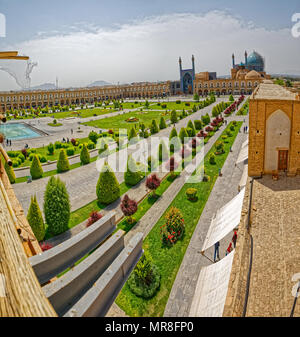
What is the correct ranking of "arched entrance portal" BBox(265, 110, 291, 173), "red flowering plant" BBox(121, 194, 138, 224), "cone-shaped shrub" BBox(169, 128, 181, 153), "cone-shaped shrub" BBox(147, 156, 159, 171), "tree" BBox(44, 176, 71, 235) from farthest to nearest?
"cone-shaped shrub" BBox(169, 128, 181, 153) → "cone-shaped shrub" BBox(147, 156, 159, 171) → "arched entrance portal" BBox(265, 110, 291, 173) → "red flowering plant" BBox(121, 194, 138, 224) → "tree" BBox(44, 176, 71, 235)

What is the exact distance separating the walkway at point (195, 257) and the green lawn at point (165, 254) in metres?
0.15

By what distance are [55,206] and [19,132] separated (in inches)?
1067

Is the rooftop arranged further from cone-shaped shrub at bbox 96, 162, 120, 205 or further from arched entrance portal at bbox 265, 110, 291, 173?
cone-shaped shrub at bbox 96, 162, 120, 205

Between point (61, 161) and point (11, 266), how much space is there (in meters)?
16.0

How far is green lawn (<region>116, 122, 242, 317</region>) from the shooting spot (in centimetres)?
620

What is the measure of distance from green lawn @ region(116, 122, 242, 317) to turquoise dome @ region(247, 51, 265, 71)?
2402 inches

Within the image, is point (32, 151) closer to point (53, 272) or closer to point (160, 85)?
point (53, 272)

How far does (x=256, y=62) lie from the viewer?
64.2 meters

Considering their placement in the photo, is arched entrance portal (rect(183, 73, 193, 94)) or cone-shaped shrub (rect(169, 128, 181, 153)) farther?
arched entrance portal (rect(183, 73, 193, 94))

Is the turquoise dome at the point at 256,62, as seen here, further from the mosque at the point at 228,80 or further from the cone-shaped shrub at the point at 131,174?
the cone-shaped shrub at the point at 131,174

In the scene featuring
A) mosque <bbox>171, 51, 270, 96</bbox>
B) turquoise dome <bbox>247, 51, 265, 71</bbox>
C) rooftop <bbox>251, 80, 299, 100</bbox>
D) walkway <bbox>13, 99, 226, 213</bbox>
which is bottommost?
walkway <bbox>13, 99, 226, 213</bbox>

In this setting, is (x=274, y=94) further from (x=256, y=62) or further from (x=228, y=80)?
(x=256, y=62)

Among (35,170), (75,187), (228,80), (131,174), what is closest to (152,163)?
(131,174)

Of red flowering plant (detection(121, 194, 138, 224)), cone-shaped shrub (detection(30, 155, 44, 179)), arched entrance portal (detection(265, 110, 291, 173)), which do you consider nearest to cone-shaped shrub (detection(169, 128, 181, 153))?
cone-shaped shrub (detection(30, 155, 44, 179))
